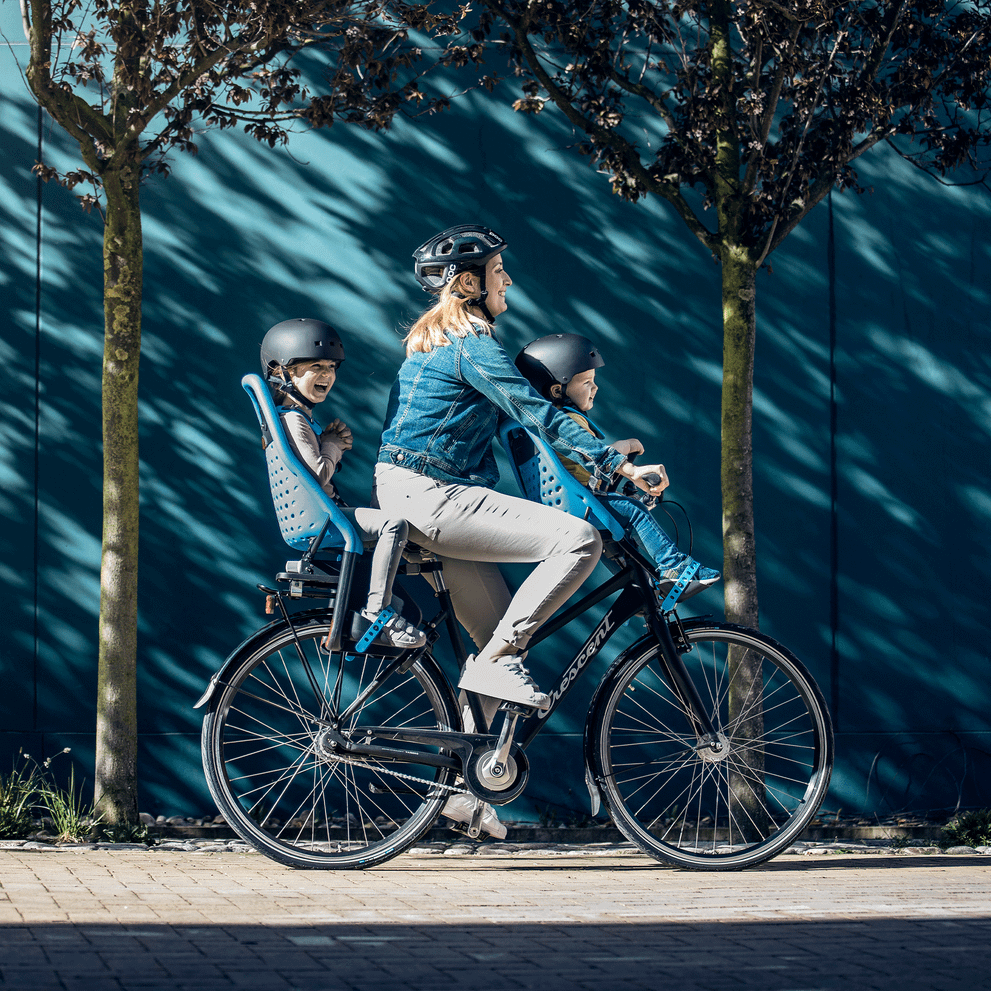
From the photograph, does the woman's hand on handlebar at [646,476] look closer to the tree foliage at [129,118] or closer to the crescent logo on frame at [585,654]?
the crescent logo on frame at [585,654]

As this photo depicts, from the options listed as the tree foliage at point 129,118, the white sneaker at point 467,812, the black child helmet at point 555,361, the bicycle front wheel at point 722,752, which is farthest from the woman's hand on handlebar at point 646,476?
the tree foliage at point 129,118

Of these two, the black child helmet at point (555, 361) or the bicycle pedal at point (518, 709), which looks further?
the black child helmet at point (555, 361)

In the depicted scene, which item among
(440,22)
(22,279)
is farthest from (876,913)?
(22,279)

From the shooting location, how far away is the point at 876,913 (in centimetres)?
412

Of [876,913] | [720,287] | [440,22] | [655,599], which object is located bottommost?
[876,913]

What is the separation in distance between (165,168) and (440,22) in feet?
5.01

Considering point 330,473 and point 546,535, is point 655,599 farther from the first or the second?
point 330,473

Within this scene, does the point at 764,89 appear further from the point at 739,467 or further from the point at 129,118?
the point at 129,118

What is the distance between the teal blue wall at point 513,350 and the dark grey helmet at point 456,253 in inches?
60.0

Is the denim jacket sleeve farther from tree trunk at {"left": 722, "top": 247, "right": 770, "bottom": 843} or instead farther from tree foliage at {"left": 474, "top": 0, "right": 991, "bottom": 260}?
tree foliage at {"left": 474, "top": 0, "right": 991, "bottom": 260}

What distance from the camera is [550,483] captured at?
486 cm

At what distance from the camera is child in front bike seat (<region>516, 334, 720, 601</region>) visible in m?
4.77

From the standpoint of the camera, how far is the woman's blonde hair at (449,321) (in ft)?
15.7

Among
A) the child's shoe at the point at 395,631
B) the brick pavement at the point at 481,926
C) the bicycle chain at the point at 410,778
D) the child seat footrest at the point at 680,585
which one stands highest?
the child seat footrest at the point at 680,585
